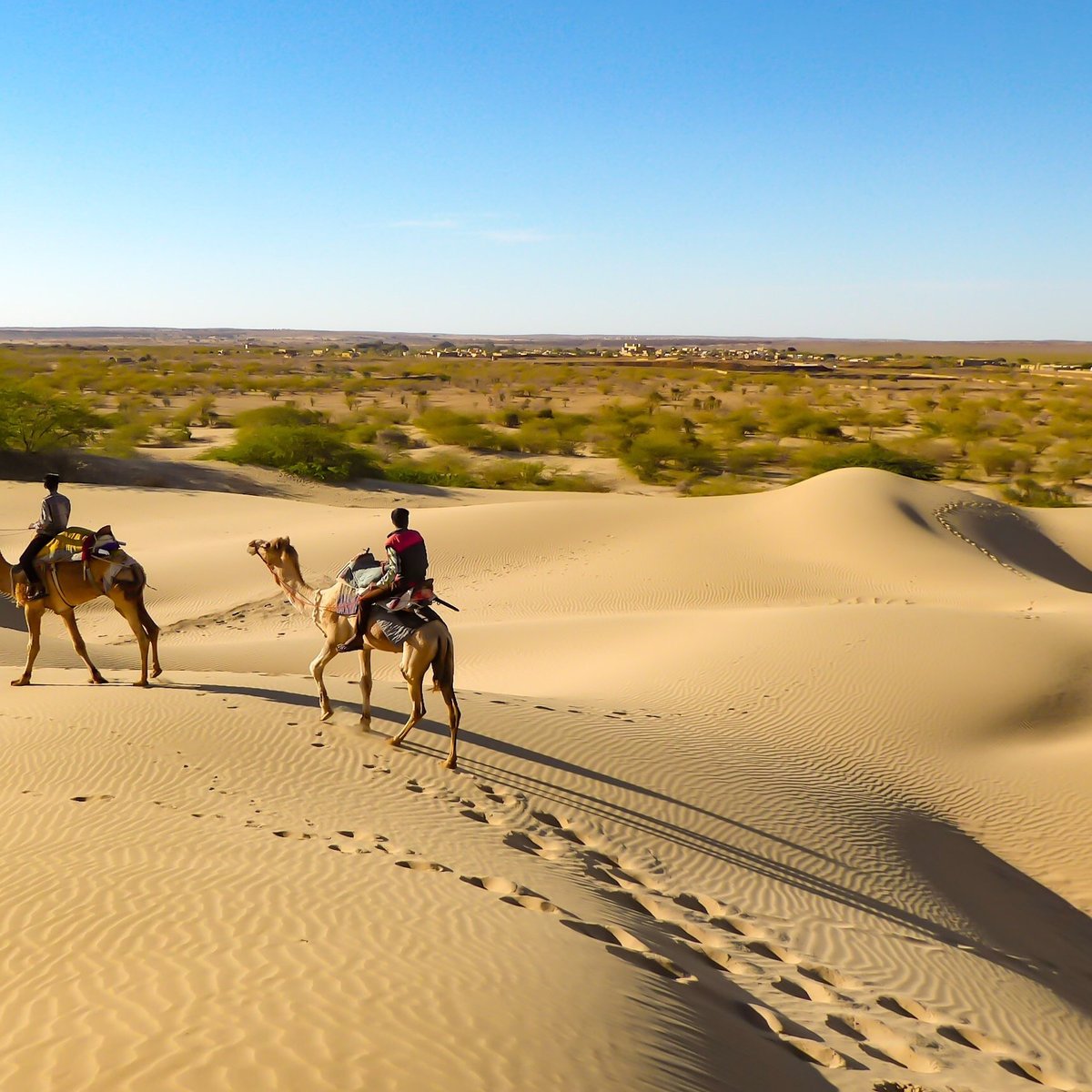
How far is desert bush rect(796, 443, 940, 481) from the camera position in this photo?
39.9 meters

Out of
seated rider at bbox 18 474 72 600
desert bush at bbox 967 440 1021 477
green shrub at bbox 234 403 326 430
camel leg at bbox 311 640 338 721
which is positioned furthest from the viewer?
green shrub at bbox 234 403 326 430

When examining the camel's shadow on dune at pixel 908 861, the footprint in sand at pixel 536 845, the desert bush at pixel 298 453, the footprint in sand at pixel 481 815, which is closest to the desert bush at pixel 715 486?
the desert bush at pixel 298 453

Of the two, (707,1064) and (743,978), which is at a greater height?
(707,1064)

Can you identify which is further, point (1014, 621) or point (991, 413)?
point (991, 413)

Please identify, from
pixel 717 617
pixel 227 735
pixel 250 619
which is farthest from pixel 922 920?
pixel 250 619

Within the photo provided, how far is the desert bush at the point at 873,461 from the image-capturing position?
39906 millimetres

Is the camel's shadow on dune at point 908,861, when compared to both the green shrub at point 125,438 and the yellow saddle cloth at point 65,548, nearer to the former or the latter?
the yellow saddle cloth at point 65,548

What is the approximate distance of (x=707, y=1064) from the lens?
4867mm

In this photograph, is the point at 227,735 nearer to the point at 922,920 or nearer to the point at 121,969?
the point at 121,969

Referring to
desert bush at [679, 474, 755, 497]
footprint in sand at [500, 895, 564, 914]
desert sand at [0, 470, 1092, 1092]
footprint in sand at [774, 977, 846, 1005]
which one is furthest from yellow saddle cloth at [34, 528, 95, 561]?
desert bush at [679, 474, 755, 497]

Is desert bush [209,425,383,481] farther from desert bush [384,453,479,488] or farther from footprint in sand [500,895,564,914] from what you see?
footprint in sand [500,895,564,914]

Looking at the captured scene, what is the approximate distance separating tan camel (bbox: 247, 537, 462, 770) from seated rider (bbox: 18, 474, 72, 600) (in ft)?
6.80

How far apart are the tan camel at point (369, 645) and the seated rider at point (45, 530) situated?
2074 mm

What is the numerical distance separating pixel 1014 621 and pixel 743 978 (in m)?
12.5
